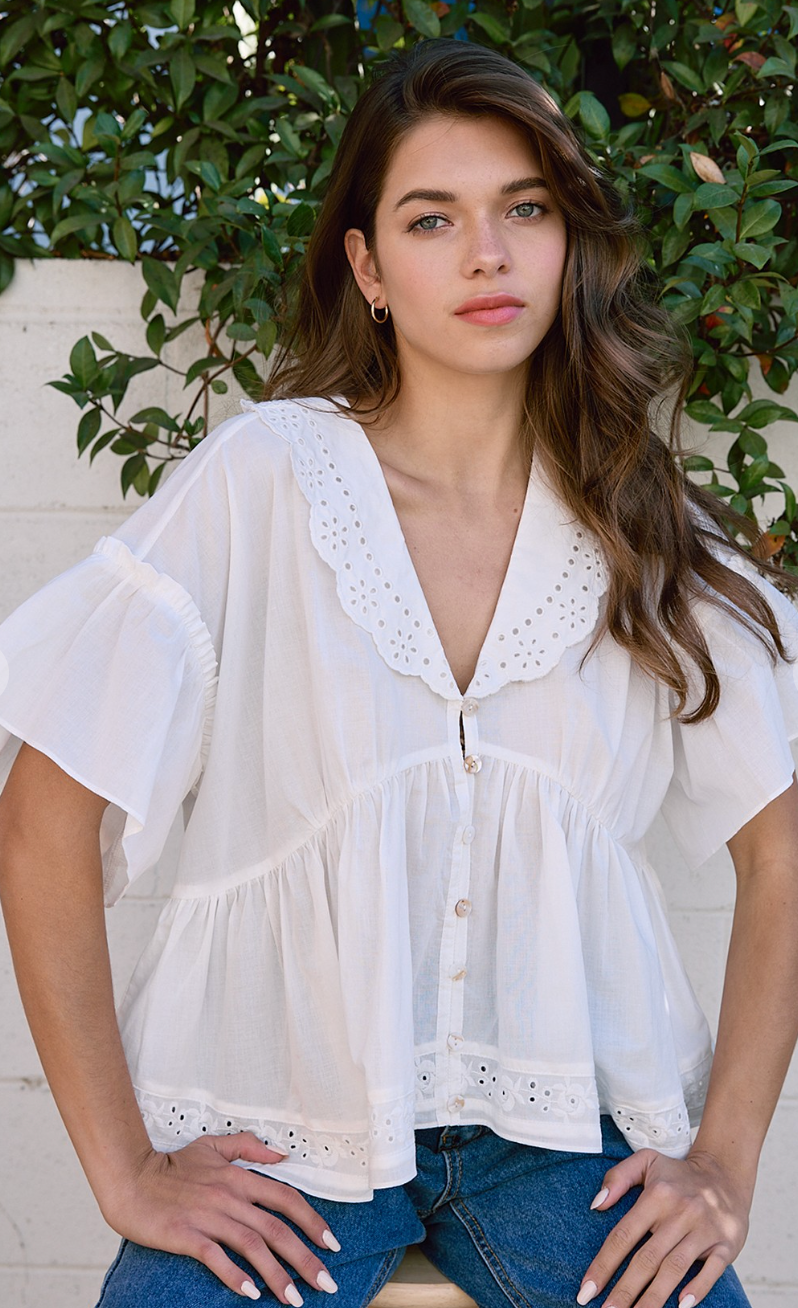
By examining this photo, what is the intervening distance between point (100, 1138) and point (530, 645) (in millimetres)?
641

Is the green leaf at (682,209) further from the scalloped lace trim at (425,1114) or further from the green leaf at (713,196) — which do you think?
the scalloped lace trim at (425,1114)

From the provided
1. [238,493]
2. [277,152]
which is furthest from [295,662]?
[277,152]

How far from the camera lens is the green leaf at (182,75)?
1783 millimetres

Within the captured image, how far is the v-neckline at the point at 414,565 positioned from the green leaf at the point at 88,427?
0.47m

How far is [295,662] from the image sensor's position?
1.33 metres

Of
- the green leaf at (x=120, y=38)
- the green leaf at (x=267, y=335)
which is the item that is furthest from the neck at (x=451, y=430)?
the green leaf at (x=120, y=38)

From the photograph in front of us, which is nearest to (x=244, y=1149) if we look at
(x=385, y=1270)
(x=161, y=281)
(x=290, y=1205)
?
(x=290, y=1205)

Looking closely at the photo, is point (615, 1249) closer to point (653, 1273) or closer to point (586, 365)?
point (653, 1273)

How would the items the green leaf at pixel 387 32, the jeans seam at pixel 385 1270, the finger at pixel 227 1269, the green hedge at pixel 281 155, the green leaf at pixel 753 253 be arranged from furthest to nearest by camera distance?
the green leaf at pixel 387 32 < the green hedge at pixel 281 155 < the green leaf at pixel 753 253 < the jeans seam at pixel 385 1270 < the finger at pixel 227 1269

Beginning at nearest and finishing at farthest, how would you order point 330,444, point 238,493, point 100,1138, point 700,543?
point 100,1138
point 238,493
point 330,444
point 700,543

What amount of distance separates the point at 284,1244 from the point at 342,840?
366mm

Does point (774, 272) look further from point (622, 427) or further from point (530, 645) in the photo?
point (530, 645)

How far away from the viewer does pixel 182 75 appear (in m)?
1.79

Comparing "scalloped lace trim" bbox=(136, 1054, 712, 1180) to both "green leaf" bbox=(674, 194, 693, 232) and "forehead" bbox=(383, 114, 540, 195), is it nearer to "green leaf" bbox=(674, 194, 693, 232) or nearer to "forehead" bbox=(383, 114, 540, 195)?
"forehead" bbox=(383, 114, 540, 195)
